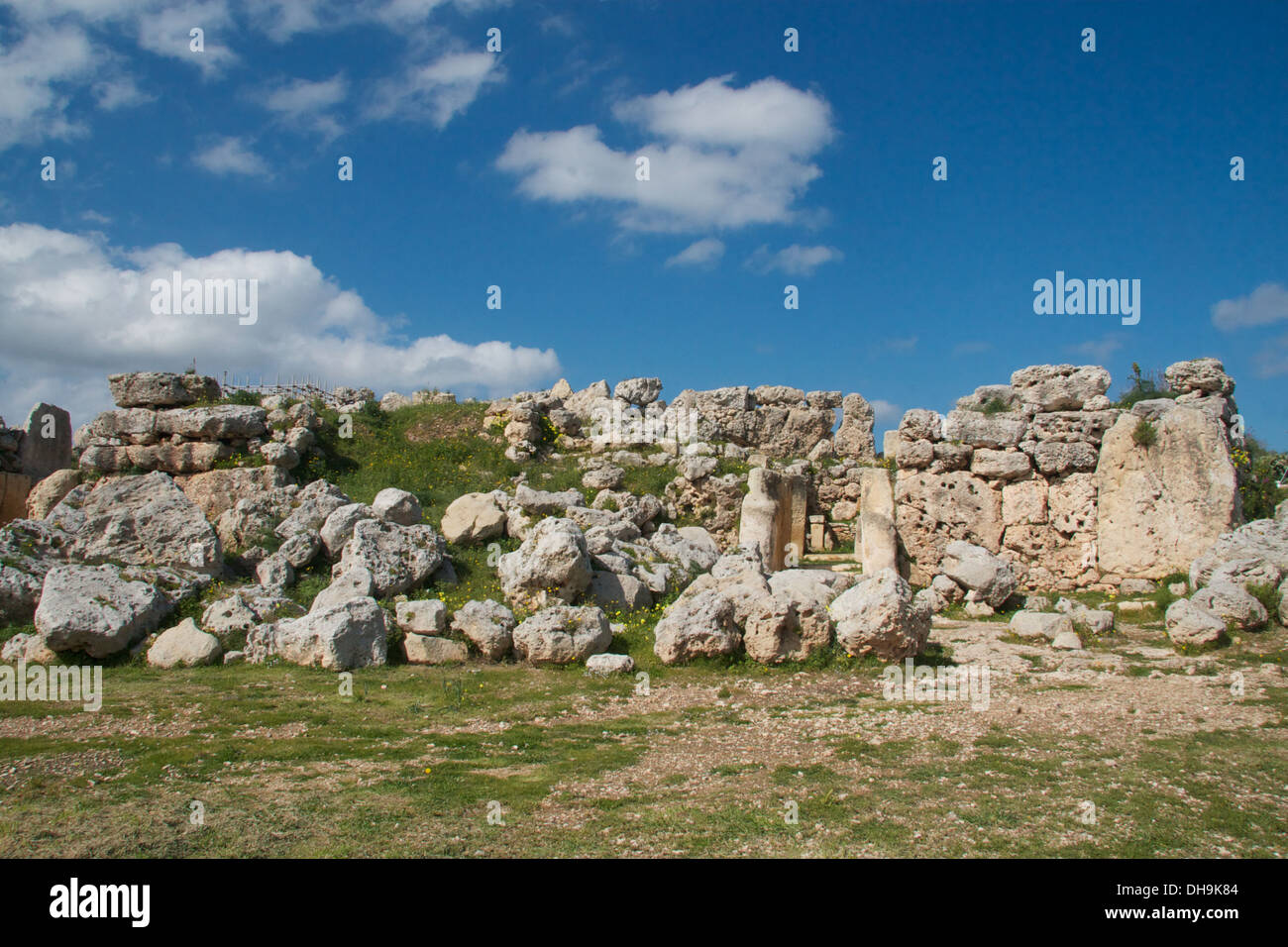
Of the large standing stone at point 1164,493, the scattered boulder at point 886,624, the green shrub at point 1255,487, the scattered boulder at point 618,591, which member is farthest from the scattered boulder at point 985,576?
the scattered boulder at point 618,591

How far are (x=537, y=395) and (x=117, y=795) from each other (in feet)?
55.6

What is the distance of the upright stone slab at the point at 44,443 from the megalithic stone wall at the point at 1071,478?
20611 mm

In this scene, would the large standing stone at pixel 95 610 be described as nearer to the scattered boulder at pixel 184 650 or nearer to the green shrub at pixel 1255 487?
the scattered boulder at pixel 184 650

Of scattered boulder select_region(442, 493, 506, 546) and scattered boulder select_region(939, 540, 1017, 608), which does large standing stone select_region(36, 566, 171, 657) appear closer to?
scattered boulder select_region(442, 493, 506, 546)

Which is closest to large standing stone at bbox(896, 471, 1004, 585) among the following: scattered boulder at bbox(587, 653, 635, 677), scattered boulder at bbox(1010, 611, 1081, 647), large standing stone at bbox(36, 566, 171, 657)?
scattered boulder at bbox(1010, 611, 1081, 647)

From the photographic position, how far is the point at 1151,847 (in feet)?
16.7

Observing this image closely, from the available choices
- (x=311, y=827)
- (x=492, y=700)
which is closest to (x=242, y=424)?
(x=492, y=700)

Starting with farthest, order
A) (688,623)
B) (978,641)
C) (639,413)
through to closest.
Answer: (639,413)
(978,641)
(688,623)

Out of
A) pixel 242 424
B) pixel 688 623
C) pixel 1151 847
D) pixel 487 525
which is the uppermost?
pixel 242 424

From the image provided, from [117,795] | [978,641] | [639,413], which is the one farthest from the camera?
[639,413]

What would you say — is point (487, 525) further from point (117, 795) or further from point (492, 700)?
point (117, 795)

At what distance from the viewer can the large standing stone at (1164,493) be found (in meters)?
14.6

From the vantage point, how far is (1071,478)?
1616 centimetres

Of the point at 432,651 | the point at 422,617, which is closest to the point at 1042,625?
the point at 432,651
